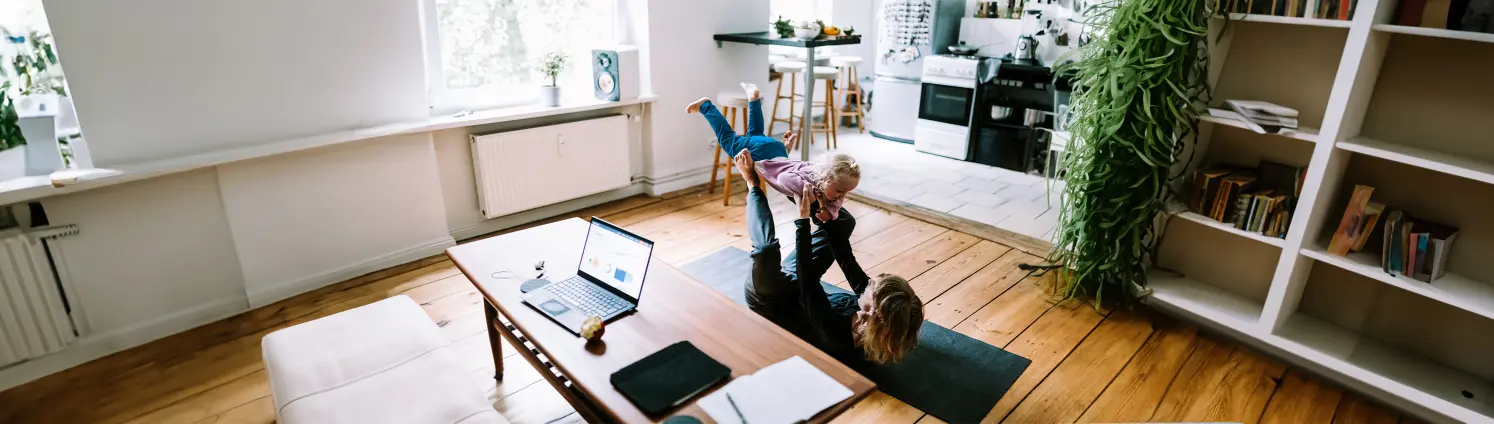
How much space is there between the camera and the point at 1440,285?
96.0 inches

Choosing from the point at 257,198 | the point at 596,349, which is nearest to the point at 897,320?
the point at 596,349

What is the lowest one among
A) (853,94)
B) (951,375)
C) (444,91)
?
(951,375)

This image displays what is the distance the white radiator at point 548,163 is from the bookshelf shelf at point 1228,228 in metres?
3.14

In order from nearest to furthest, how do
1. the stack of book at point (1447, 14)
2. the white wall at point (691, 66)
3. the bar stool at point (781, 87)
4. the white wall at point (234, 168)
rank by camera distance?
the stack of book at point (1447, 14) → the white wall at point (234, 168) → the white wall at point (691, 66) → the bar stool at point (781, 87)

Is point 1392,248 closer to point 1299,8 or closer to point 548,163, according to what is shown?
point 1299,8

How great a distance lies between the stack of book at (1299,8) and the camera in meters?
2.42

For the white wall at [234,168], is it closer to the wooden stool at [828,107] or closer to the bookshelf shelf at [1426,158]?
the wooden stool at [828,107]

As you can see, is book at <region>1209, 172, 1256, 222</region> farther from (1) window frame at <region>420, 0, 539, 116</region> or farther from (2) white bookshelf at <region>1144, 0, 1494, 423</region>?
(1) window frame at <region>420, 0, 539, 116</region>

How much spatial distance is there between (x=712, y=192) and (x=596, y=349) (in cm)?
319

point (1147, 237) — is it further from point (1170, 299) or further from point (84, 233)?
point (84, 233)

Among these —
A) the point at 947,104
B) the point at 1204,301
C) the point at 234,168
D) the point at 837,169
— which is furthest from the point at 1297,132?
the point at 234,168

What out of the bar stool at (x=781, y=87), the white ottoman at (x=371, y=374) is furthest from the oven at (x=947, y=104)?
the white ottoman at (x=371, y=374)

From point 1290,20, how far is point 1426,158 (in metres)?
0.63

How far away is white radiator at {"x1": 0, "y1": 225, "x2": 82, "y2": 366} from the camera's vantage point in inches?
97.9
